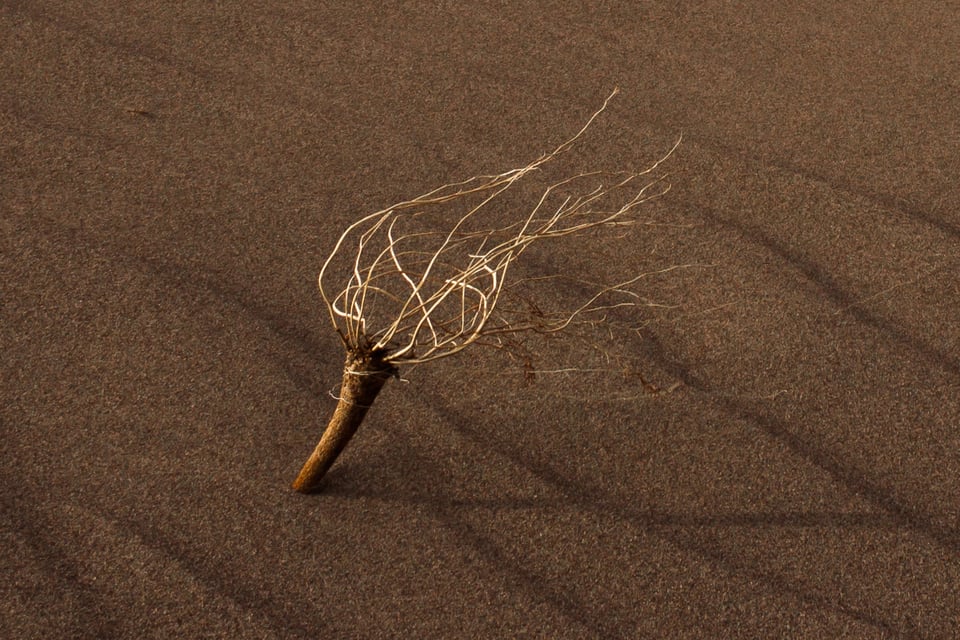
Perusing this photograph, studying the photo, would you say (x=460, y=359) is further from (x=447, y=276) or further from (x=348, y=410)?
(x=348, y=410)

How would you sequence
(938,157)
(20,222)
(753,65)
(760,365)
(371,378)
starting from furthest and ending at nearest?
1. (753,65)
2. (938,157)
3. (20,222)
4. (760,365)
5. (371,378)

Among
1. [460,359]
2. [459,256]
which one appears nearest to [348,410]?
[460,359]

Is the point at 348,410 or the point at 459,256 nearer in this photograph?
the point at 348,410

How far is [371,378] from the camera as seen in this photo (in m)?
1.25

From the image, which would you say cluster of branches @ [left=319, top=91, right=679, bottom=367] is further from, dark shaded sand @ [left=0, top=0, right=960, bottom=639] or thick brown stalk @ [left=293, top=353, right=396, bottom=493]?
thick brown stalk @ [left=293, top=353, right=396, bottom=493]

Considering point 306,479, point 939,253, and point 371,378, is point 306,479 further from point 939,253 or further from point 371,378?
point 939,253

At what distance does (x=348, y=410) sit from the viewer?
130 cm

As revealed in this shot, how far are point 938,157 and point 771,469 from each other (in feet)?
3.20

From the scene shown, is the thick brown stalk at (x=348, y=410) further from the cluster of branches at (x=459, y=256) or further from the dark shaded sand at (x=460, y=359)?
the cluster of branches at (x=459, y=256)

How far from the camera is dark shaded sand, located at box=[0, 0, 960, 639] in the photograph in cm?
129

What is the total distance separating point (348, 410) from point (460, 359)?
1.08ft

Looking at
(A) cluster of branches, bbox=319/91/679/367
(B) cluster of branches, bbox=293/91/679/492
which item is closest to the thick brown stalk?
(B) cluster of branches, bbox=293/91/679/492

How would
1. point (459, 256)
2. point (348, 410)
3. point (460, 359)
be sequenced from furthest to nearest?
1. point (459, 256)
2. point (460, 359)
3. point (348, 410)

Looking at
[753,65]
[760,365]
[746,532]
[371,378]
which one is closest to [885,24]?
[753,65]
